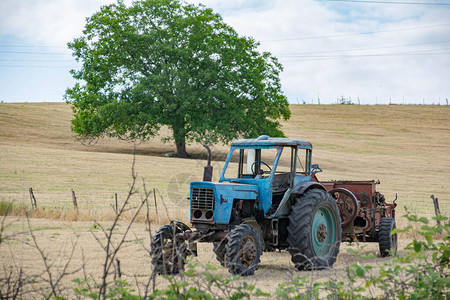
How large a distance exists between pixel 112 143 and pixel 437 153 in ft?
92.1

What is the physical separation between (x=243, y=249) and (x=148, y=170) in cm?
2204

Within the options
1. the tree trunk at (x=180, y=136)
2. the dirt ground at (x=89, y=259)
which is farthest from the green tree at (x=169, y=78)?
the dirt ground at (x=89, y=259)

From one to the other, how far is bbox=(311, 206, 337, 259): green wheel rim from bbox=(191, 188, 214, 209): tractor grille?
1.87 m

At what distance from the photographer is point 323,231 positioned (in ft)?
29.2

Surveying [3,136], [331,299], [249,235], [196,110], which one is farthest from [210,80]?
[331,299]

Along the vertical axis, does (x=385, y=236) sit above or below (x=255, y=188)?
below

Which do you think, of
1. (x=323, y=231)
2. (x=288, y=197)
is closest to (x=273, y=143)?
(x=288, y=197)

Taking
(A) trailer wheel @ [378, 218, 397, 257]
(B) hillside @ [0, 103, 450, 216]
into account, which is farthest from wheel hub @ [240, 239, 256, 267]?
(B) hillside @ [0, 103, 450, 216]

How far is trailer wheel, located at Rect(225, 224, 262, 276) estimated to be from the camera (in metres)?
7.43

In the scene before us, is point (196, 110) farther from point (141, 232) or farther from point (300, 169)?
point (300, 169)

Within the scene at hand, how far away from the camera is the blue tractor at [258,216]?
7.77 metres

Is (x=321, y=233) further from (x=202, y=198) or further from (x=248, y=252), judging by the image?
(x=202, y=198)

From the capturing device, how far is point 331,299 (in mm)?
4605

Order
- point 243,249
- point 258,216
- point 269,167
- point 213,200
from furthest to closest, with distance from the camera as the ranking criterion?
point 269,167, point 258,216, point 213,200, point 243,249
